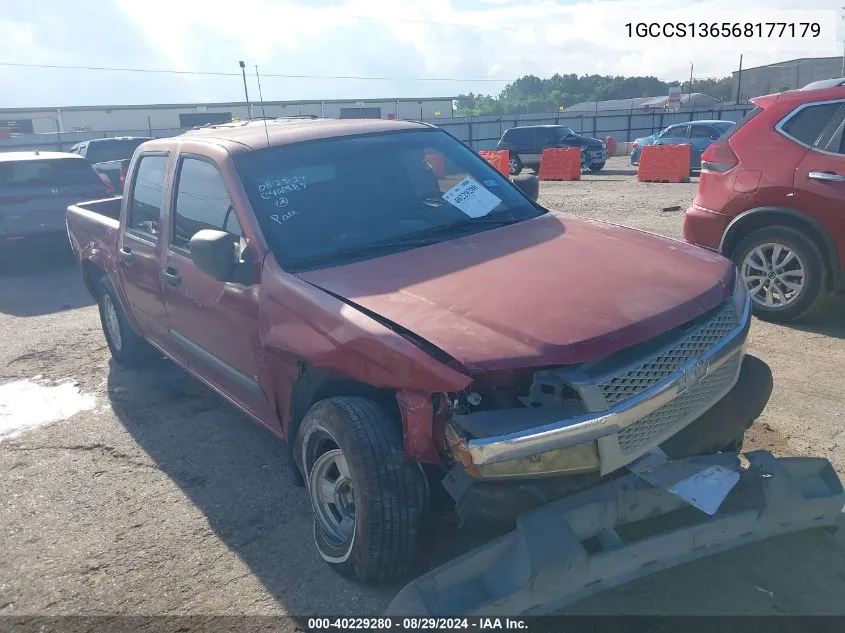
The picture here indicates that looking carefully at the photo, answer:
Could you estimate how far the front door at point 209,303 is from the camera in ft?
11.5

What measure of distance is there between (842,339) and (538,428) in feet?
13.5

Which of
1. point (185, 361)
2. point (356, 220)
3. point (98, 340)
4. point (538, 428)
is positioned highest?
point (356, 220)

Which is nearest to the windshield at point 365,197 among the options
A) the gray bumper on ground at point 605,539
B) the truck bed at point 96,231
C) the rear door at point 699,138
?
the gray bumper on ground at point 605,539

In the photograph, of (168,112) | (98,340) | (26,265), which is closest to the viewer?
(98,340)

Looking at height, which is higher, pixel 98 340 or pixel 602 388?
pixel 602 388

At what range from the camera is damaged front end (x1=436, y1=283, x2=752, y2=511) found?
2328 mm

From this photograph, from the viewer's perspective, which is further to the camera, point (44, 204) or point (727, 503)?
point (44, 204)

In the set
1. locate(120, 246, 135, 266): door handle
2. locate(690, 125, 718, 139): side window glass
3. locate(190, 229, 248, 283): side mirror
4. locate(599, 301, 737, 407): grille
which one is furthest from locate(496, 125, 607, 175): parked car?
locate(599, 301, 737, 407): grille

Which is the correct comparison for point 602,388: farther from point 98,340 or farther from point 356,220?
point 98,340

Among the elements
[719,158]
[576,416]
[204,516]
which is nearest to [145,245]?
[204,516]

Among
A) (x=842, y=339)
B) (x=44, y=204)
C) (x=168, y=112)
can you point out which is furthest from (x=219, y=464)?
(x=168, y=112)

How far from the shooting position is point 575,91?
88875mm

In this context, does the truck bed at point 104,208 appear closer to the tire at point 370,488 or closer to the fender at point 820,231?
the tire at point 370,488

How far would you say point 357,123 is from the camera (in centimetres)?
430
